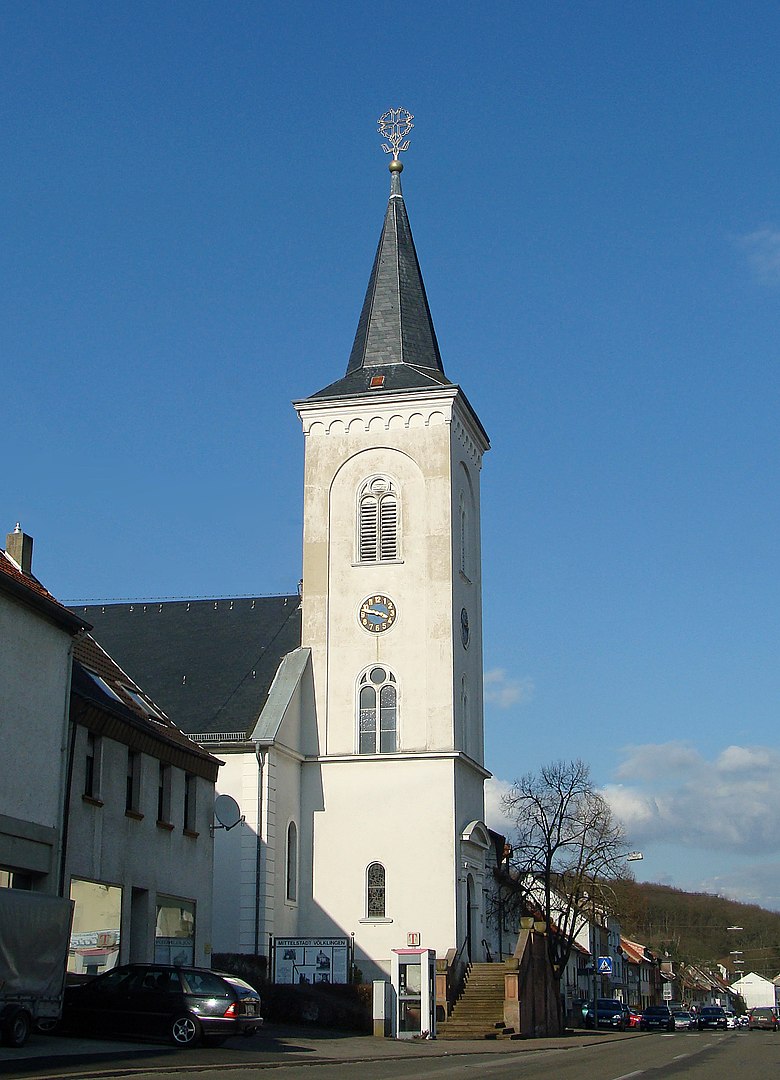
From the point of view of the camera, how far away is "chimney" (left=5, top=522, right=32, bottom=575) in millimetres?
27609

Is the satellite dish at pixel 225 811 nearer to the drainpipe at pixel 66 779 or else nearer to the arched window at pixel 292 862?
the arched window at pixel 292 862

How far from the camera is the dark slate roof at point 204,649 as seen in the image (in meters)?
41.1

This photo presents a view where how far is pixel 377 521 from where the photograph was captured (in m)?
43.1

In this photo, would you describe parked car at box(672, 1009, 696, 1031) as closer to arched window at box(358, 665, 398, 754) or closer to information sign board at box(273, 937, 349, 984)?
arched window at box(358, 665, 398, 754)

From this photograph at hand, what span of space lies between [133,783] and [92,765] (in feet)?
6.59

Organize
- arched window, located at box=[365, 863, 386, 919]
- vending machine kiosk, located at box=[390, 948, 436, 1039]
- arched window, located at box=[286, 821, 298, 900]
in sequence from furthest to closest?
arched window, located at box=[286, 821, 298, 900] < arched window, located at box=[365, 863, 386, 919] < vending machine kiosk, located at box=[390, 948, 436, 1039]

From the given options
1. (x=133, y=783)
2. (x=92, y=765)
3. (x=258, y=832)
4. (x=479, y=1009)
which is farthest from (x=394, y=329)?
(x=92, y=765)

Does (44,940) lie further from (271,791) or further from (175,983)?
(271,791)

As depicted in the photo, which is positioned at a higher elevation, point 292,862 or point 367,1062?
point 292,862

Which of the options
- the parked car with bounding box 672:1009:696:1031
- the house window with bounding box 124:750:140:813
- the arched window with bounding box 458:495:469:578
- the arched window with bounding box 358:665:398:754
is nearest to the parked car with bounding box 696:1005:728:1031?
→ the parked car with bounding box 672:1009:696:1031

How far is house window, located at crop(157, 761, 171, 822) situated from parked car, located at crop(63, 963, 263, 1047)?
595 cm

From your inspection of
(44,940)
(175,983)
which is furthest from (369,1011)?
(44,940)

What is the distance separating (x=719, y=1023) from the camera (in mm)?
75438

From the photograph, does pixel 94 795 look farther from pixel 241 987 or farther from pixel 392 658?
pixel 392 658
